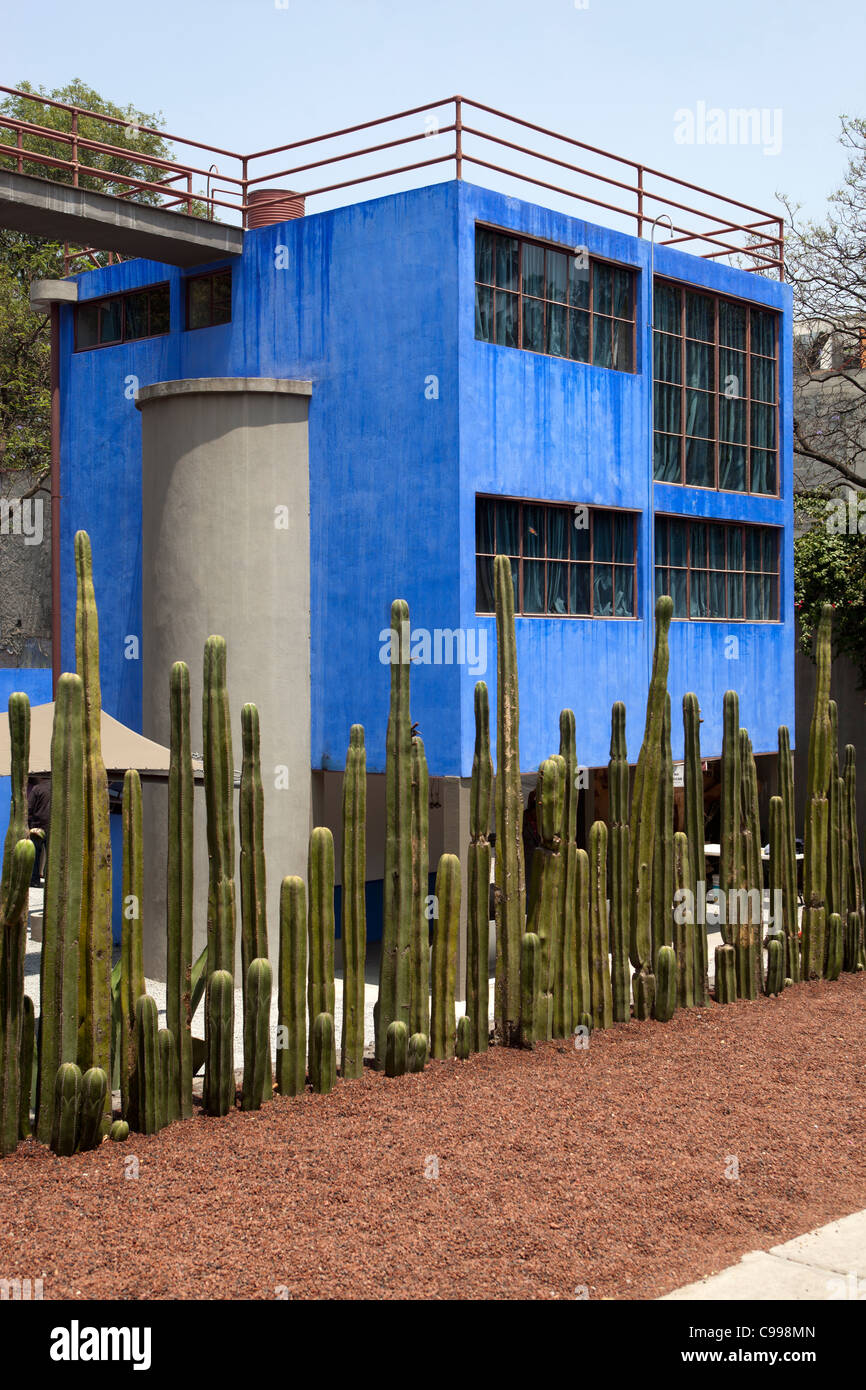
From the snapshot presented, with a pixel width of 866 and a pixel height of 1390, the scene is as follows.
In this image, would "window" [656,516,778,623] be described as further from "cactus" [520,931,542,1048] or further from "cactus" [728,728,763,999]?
"cactus" [520,931,542,1048]

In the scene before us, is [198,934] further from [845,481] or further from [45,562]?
[45,562]

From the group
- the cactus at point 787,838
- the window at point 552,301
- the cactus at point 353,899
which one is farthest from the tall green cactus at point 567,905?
the window at point 552,301

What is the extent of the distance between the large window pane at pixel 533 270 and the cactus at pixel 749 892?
6.23 meters

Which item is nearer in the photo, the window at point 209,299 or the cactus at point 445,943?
the cactus at point 445,943

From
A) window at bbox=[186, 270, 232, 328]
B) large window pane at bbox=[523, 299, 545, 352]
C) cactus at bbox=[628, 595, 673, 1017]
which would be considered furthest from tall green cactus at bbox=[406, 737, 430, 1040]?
window at bbox=[186, 270, 232, 328]

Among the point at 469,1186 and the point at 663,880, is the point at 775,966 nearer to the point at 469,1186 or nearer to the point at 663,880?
the point at 663,880

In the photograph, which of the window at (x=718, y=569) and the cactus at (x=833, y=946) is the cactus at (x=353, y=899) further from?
the window at (x=718, y=569)

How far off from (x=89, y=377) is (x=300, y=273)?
14.3 feet

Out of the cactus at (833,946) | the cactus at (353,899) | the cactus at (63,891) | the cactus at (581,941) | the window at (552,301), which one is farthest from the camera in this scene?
the window at (552,301)

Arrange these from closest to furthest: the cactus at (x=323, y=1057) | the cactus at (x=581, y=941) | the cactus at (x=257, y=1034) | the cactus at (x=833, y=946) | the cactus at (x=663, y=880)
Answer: the cactus at (x=257, y=1034) → the cactus at (x=323, y=1057) → the cactus at (x=581, y=941) → the cactus at (x=663, y=880) → the cactus at (x=833, y=946)

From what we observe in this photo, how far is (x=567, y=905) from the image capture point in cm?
1063

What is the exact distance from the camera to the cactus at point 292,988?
906cm

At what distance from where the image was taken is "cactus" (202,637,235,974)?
8.79 m
